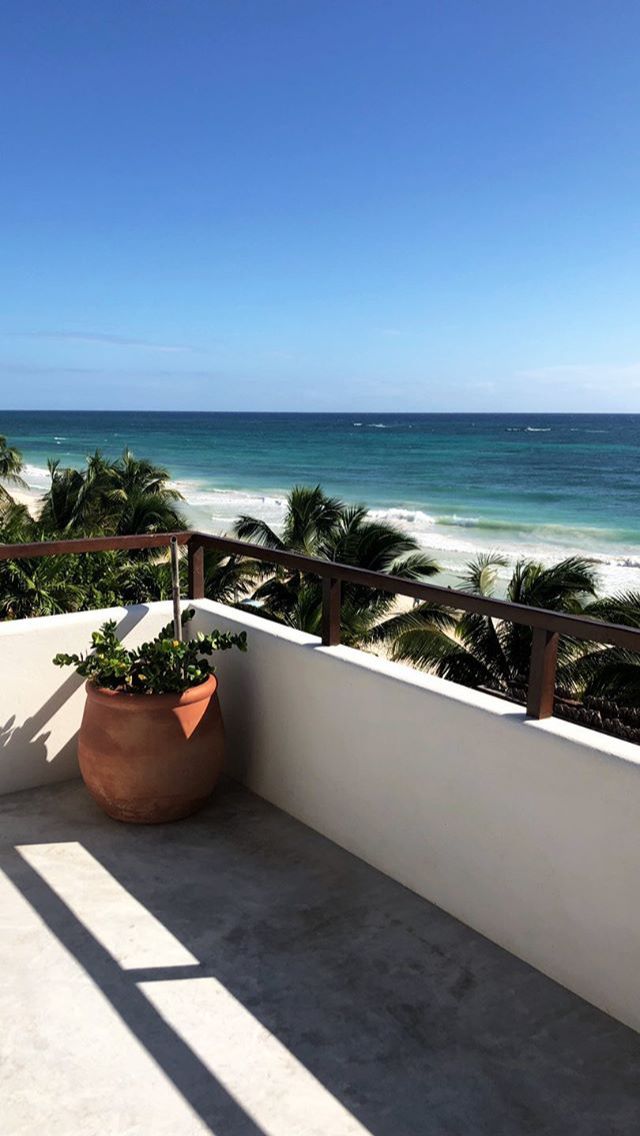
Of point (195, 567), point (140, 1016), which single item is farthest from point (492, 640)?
point (140, 1016)

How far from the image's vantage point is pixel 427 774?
246cm

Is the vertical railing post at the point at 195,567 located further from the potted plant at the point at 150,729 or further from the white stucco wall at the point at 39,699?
the potted plant at the point at 150,729

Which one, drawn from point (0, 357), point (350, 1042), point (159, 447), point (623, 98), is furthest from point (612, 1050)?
point (159, 447)

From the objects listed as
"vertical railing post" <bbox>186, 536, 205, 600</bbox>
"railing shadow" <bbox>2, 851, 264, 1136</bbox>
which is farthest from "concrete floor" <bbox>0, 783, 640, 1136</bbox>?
"vertical railing post" <bbox>186, 536, 205, 600</bbox>

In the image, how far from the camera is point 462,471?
39.0 metres

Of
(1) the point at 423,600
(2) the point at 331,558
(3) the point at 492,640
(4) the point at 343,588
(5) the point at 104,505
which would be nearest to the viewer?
(1) the point at 423,600

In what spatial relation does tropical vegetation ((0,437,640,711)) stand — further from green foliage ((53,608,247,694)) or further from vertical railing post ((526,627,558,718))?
vertical railing post ((526,627,558,718))

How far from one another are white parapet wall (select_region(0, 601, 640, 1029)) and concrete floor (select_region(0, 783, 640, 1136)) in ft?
0.35

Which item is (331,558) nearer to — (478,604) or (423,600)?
(423,600)

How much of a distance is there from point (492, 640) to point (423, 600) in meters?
5.96

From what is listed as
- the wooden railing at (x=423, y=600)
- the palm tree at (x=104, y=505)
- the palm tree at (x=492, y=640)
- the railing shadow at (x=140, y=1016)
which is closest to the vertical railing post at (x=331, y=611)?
the wooden railing at (x=423, y=600)

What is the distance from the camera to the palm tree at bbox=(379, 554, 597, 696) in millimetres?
7938

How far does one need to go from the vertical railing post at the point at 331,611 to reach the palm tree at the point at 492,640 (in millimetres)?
4993

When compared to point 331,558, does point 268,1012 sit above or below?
above
